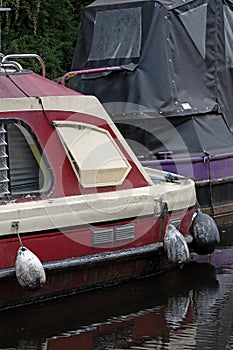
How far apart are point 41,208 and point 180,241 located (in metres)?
1.47

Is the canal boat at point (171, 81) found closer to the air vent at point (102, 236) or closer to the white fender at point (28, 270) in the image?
the air vent at point (102, 236)

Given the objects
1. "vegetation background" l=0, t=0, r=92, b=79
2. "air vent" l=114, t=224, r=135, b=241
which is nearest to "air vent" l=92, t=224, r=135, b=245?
"air vent" l=114, t=224, r=135, b=241

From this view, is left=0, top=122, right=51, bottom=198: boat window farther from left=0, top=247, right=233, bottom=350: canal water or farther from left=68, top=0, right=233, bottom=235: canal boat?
left=68, top=0, right=233, bottom=235: canal boat

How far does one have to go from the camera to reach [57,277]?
835 cm

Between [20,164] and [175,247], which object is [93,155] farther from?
[175,247]

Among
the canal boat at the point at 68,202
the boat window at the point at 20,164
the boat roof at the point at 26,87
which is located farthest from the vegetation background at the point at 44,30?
the boat window at the point at 20,164

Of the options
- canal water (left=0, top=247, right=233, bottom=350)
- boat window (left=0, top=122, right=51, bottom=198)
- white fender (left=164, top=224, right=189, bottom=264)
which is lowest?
canal water (left=0, top=247, right=233, bottom=350)

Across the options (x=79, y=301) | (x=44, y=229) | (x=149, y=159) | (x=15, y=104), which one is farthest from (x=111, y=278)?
(x=149, y=159)

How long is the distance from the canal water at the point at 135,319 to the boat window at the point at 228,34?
4.20 meters

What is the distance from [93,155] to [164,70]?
3642 millimetres

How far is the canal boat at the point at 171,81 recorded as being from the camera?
1199 cm

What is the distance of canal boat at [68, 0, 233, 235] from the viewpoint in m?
12.0

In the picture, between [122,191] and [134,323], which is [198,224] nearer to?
[122,191]

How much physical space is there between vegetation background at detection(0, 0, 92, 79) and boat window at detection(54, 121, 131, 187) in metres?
7.23
